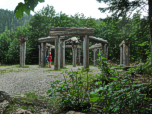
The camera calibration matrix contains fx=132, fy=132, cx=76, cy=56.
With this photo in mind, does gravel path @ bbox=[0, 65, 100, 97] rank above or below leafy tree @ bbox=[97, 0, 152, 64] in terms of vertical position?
below

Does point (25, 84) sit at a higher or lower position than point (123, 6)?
lower

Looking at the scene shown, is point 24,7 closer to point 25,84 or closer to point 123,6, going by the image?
point 123,6

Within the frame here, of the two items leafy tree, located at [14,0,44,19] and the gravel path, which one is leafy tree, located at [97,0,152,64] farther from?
the gravel path

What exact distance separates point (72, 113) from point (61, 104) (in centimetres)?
38

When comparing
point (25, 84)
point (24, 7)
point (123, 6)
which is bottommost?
point (25, 84)

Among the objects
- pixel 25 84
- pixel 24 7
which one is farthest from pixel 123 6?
pixel 25 84

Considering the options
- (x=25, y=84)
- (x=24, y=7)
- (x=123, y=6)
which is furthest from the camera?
(x=25, y=84)

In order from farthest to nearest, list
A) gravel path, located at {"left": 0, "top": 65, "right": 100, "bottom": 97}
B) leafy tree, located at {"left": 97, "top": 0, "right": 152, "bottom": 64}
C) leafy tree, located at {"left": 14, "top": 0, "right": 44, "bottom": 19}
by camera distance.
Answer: gravel path, located at {"left": 0, "top": 65, "right": 100, "bottom": 97}, leafy tree, located at {"left": 97, "top": 0, "right": 152, "bottom": 64}, leafy tree, located at {"left": 14, "top": 0, "right": 44, "bottom": 19}

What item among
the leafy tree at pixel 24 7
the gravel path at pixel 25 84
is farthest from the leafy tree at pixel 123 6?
the gravel path at pixel 25 84

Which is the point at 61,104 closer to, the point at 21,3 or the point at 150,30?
the point at 21,3

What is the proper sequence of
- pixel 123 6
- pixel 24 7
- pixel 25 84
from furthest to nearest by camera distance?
pixel 25 84 < pixel 123 6 < pixel 24 7

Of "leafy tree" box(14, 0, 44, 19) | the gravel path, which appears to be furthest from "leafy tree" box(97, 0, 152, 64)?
the gravel path

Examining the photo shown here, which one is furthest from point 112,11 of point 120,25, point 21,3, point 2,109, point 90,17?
point 90,17

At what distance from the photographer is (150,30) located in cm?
349
